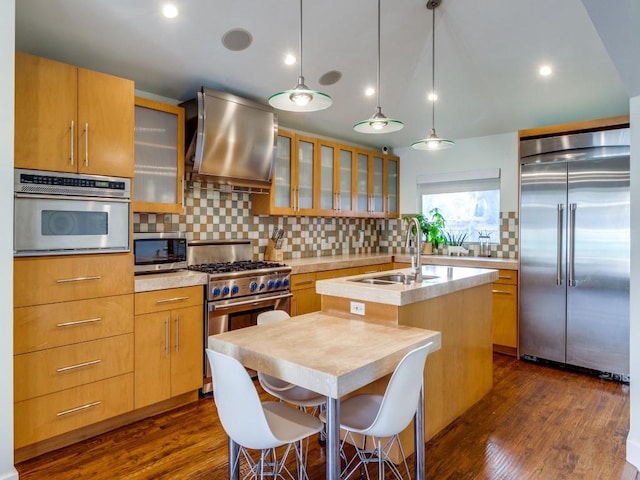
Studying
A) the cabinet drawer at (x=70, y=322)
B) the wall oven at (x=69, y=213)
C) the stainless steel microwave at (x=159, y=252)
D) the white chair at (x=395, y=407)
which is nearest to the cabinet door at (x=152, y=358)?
the cabinet drawer at (x=70, y=322)

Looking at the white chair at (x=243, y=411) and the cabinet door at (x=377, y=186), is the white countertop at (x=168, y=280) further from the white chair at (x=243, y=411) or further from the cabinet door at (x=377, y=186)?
the cabinet door at (x=377, y=186)

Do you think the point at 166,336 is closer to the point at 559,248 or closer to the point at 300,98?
the point at 300,98

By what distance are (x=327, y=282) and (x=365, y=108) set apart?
2.53 m

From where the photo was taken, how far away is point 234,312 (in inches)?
129

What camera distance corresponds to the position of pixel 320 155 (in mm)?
4473

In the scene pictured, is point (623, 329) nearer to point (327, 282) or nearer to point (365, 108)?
point (327, 282)

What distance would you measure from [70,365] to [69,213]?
2.93 ft

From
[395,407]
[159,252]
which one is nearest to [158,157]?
[159,252]

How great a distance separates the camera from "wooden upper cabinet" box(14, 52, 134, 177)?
2221 mm

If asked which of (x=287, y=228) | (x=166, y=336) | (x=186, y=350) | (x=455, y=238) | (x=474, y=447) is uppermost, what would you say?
(x=287, y=228)

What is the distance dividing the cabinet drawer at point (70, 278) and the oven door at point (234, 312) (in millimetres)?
682

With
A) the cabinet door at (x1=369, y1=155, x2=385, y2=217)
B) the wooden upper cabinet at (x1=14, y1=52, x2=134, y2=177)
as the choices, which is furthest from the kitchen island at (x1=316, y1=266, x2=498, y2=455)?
the cabinet door at (x1=369, y1=155, x2=385, y2=217)

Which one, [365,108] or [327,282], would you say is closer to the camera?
[327,282]
